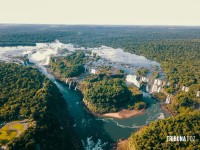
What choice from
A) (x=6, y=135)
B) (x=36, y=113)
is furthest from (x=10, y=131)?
(x=36, y=113)

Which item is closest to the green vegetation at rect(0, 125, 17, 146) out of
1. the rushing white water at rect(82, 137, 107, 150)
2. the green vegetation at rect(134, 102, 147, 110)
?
the rushing white water at rect(82, 137, 107, 150)

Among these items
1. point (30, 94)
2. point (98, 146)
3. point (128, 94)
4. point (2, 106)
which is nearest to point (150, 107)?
point (128, 94)

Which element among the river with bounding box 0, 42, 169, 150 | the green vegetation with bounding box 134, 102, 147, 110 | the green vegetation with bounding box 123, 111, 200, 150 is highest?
the green vegetation with bounding box 123, 111, 200, 150

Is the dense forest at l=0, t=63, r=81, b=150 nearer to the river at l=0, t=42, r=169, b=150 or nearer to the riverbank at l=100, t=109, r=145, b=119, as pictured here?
the river at l=0, t=42, r=169, b=150

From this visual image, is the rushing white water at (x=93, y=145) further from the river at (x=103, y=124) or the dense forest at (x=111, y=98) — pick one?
the dense forest at (x=111, y=98)

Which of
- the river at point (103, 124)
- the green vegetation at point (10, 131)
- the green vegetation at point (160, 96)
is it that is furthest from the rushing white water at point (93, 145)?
the green vegetation at point (160, 96)

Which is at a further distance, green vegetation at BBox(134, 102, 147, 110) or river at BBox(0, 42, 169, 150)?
green vegetation at BBox(134, 102, 147, 110)
